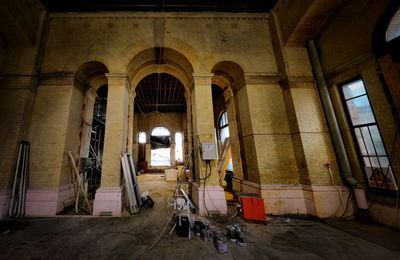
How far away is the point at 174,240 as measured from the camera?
2.77m

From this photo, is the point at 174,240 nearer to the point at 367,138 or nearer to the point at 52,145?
the point at 52,145

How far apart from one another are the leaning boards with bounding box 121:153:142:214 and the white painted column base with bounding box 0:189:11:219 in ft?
9.19

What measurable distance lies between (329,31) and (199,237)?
21.2ft

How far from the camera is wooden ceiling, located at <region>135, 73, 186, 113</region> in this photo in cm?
869

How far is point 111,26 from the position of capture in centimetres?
506

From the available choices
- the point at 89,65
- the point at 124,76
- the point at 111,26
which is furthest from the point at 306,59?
the point at 89,65

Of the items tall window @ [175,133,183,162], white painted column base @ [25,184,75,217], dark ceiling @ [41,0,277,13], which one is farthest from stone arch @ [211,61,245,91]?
tall window @ [175,133,183,162]

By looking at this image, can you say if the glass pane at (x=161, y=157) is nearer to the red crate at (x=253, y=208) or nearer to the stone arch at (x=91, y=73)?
the stone arch at (x=91, y=73)

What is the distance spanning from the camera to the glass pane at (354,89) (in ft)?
12.3

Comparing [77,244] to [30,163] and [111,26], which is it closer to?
[30,163]

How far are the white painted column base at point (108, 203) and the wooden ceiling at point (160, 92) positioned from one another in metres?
5.37

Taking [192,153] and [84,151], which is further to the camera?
[84,151]

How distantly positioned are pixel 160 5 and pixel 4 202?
7246 mm

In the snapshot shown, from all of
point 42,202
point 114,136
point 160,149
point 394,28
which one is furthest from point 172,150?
point 394,28
